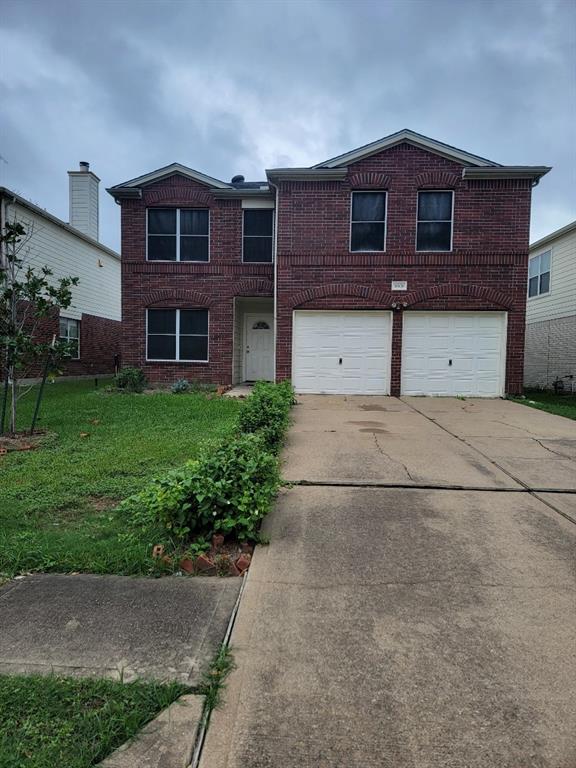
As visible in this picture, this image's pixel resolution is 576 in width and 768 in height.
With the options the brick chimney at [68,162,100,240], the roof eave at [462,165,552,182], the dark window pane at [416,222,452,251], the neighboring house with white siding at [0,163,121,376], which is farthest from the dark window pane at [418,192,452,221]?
the brick chimney at [68,162,100,240]

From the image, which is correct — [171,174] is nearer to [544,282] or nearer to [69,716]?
[544,282]

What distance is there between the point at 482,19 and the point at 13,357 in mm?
11681

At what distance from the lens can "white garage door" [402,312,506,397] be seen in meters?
11.9

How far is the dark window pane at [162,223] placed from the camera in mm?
13773

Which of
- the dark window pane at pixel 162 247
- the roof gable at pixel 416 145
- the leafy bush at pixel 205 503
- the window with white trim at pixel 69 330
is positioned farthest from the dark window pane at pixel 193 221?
the leafy bush at pixel 205 503

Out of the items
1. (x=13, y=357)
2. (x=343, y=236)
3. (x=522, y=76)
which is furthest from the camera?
(x=522, y=76)

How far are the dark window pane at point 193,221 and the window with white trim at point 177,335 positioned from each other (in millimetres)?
2347

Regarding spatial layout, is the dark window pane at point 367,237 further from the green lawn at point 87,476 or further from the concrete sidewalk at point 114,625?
the concrete sidewalk at point 114,625

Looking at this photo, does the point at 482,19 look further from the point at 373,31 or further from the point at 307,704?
the point at 307,704

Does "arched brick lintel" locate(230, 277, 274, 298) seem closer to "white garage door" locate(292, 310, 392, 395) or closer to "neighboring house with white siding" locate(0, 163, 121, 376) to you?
"white garage door" locate(292, 310, 392, 395)

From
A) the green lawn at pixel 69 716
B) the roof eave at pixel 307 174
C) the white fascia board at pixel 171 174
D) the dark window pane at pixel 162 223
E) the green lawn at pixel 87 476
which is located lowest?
the green lawn at pixel 69 716

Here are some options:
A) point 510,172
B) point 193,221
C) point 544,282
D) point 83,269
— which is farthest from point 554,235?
point 83,269

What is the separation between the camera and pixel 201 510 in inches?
126

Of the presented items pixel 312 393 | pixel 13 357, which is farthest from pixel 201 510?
pixel 312 393
